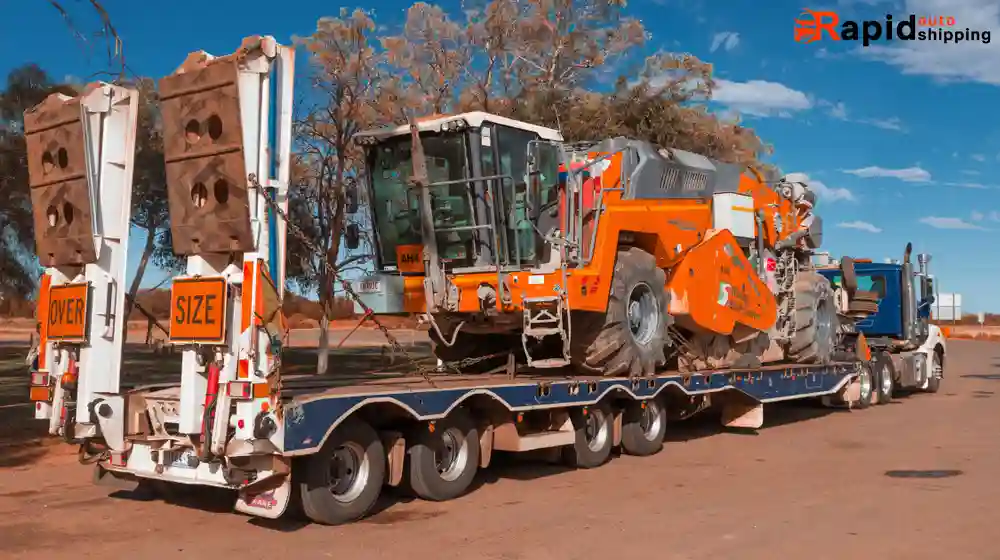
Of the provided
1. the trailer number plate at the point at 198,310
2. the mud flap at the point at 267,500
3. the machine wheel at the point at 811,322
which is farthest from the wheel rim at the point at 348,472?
the machine wheel at the point at 811,322

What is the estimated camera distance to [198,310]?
771cm

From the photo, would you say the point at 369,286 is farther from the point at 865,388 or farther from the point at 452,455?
the point at 865,388

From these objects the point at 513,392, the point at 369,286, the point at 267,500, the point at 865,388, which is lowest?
the point at 267,500

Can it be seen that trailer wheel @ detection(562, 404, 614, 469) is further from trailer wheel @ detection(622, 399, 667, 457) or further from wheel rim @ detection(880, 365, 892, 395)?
wheel rim @ detection(880, 365, 892, 395)

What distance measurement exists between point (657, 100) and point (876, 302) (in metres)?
9.58

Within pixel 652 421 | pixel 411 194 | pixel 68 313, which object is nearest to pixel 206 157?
pixel 68 313

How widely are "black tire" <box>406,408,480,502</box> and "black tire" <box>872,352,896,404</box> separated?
1305 cm

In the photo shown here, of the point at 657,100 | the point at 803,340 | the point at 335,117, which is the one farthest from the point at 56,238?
the point at 657,100

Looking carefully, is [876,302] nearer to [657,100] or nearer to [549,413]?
[657,100]

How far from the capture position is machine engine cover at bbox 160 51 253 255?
300 inches

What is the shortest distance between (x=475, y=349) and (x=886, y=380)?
10.9 meters

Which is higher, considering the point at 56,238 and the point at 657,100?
the point at 657,100

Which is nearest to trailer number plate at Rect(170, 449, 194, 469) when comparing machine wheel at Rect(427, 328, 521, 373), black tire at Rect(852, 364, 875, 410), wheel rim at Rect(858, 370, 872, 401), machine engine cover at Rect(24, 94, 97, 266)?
machine engine cover at Rect(24, 94, 97, 266)

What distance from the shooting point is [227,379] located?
293 inches
